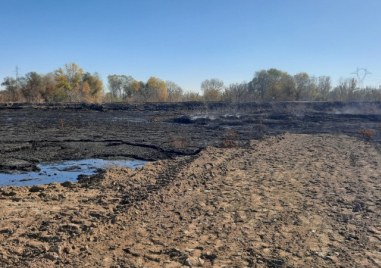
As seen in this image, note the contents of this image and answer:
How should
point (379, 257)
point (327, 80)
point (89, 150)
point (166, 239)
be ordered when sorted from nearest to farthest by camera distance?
point (379, 257) → point (166, 239) → point (89, 150) → point (327, 80)

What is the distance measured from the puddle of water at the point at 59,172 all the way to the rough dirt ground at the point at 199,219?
1.34m

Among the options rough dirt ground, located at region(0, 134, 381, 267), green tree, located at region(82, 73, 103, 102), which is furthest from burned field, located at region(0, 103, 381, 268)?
green tree, located at region(82, 73, 103, 102)

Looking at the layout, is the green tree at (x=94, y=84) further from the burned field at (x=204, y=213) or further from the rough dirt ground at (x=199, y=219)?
the rough dirt ground at (x=199, y=219)

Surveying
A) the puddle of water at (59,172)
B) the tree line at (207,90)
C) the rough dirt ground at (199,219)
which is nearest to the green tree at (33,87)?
the tree line at (207,90)

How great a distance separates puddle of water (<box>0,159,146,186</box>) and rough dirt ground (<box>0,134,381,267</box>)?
1.34m

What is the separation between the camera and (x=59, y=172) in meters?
10.3

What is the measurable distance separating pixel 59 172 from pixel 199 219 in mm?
5838

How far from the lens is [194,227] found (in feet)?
18.6

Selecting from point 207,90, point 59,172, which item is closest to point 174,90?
point 207,90

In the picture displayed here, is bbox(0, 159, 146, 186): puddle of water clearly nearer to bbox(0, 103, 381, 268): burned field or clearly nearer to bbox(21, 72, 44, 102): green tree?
bbox(0, 103, 381, 268): burned field

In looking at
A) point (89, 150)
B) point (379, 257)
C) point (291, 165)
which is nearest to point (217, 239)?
point (379, 257)

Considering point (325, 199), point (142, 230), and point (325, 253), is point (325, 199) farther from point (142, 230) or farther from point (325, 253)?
point (142, 230)

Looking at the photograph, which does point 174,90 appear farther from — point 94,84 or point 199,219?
point 199,219

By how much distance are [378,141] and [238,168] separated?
1021 cm
